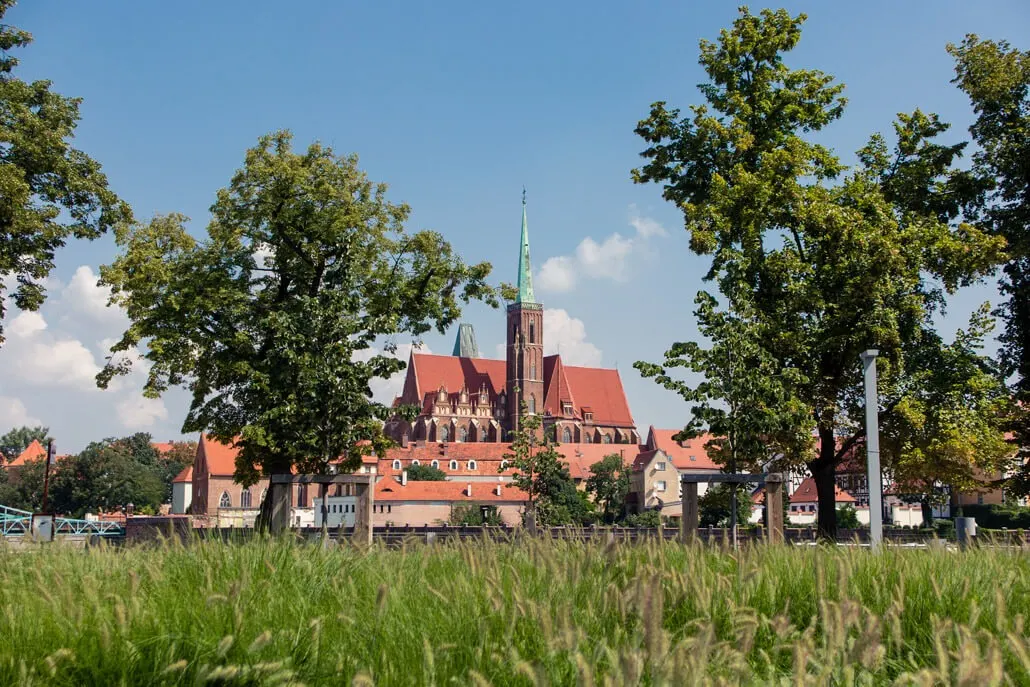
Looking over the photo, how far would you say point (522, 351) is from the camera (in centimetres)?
15138

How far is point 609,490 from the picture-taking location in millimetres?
98812

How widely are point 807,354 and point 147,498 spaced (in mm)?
88440

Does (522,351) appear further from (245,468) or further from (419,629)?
(419,629)

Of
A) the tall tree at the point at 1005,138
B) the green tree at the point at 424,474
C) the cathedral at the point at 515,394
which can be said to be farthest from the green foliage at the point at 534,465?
the cathedral at the point at 515,394

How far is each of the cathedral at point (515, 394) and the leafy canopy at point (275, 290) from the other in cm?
11314

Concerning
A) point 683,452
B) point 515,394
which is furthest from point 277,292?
point 515,394

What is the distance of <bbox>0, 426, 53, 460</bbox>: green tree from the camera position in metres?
149

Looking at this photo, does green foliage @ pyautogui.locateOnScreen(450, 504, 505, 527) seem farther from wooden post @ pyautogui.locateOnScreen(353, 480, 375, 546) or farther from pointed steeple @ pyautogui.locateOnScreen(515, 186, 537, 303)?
wooden post @ pyautogui.locateOnScreen(353, 480, 375, 546)

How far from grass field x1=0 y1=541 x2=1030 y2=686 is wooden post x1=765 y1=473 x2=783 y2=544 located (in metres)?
10.1

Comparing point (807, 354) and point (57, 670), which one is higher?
point (807, 354)

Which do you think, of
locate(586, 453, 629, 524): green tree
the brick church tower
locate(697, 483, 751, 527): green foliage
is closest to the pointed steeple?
the brick church tower

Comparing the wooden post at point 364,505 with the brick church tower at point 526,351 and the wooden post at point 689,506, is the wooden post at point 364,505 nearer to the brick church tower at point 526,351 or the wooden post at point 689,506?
the wooden post at point 689,506

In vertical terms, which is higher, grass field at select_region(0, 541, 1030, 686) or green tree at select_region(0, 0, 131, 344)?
green tree at select_region(0, 0, 131, 344)

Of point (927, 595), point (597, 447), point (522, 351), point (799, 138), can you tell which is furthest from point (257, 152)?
point (522, 351)
